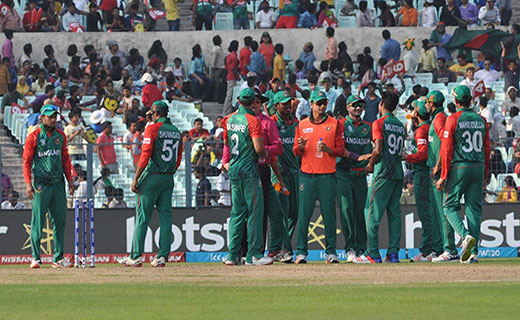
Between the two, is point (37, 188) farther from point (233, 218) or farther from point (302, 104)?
point (302, 104)

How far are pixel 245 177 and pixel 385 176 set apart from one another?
206cm

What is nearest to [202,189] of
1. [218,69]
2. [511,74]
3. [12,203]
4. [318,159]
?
[12,203]

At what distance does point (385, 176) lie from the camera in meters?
16.3

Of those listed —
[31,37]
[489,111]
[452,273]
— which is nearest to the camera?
[452,273]

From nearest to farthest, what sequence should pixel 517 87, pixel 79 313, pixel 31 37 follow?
1. pixel 79 313
2. pixel 517 87
3. pixel 31 37

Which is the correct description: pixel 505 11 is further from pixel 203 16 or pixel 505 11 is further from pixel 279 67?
pixel 203 16

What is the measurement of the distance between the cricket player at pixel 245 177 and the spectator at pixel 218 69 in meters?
16.4

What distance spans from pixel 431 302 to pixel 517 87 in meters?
20.8

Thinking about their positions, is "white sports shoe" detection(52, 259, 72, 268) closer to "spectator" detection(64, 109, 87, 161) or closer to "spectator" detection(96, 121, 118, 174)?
"spectator" detection(96, 121, 118, 174)

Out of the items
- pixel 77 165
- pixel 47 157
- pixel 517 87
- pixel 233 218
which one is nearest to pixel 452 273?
pixel 233 218

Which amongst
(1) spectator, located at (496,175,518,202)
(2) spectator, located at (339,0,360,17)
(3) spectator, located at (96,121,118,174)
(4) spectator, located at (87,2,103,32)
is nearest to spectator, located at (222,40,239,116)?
(2) spectator, located at (339,0,360,17)

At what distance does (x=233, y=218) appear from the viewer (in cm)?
1564

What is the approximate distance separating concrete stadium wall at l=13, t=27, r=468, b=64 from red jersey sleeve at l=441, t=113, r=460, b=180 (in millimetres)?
18387

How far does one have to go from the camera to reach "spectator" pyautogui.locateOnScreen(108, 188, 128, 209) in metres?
22.1
